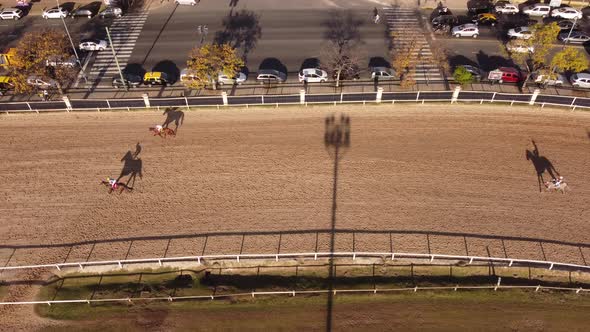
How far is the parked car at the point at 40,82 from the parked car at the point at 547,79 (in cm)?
5641

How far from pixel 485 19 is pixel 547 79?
15565 millimetres

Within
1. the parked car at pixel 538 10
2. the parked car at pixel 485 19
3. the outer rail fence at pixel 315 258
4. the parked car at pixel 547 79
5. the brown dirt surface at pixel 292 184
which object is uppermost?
the parked car at pixel 538 10

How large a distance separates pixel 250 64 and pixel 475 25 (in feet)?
102

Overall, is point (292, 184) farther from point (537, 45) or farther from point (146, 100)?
point (537, 45)

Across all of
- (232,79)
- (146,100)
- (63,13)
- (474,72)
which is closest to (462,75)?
(474,72)

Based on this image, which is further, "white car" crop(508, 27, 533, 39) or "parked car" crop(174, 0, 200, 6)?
"parked car" crop(174, 0, 200, 6)

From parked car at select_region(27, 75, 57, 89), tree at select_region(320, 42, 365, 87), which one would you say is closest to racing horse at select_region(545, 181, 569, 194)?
tree at select_region(320, 42, 365, 87)

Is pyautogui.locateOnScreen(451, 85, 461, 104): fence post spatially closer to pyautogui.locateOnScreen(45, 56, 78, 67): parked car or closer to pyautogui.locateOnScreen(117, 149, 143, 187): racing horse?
pyautogui.locateOnScreen(117, 149, 143, 187): racing horse

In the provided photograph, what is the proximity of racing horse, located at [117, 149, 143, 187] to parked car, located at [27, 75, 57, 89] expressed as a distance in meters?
15.0

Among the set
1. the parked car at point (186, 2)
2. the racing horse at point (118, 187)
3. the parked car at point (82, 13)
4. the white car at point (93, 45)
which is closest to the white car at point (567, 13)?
the parked car at point (186, 2)

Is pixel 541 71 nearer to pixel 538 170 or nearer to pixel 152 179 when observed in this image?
pixel 538 170

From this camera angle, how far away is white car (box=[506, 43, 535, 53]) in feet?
166

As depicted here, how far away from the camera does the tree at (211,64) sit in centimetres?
4784

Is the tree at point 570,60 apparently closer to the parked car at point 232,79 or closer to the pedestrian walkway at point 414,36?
the pedestrian walkway at point 414,36
